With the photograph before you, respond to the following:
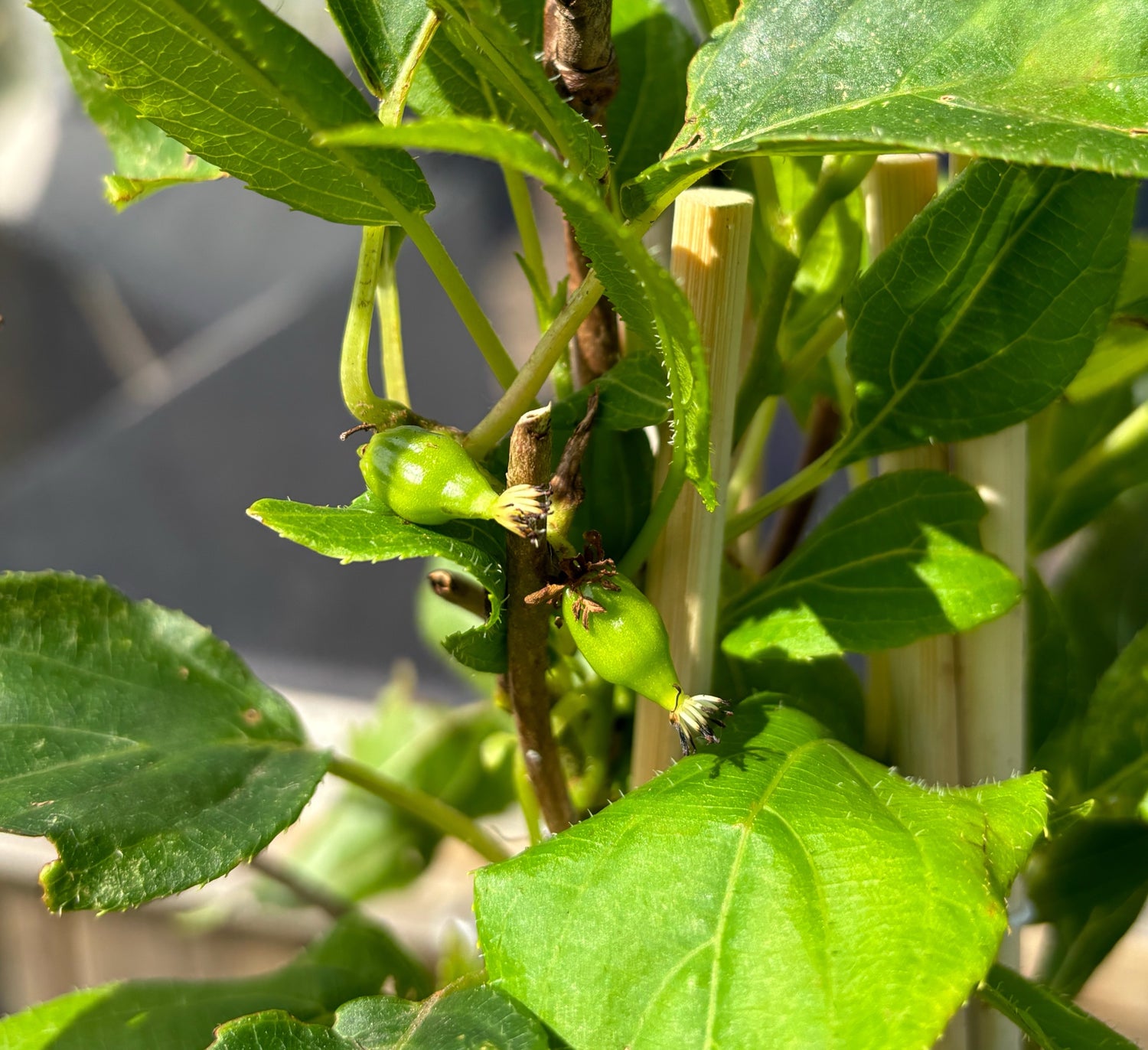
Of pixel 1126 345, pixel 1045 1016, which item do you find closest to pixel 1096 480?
pixel 1126 345

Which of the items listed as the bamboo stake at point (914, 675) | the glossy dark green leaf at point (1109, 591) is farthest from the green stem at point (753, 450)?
the glossy dark green leaf at point (1109, 591)

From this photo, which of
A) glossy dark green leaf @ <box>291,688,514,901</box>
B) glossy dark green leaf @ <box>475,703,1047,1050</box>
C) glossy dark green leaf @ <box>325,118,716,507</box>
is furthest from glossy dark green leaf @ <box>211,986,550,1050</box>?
glossy dark green leaf @ <box>291,688,514,901</box>

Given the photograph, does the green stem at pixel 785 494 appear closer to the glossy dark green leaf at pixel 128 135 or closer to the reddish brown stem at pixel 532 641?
the reddish brown stem at pixel 532 641

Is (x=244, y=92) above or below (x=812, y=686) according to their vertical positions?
above

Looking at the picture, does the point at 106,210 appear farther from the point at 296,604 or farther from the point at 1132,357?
the point at 1132,357

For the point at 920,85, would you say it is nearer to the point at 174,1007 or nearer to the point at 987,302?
the point at 987,302

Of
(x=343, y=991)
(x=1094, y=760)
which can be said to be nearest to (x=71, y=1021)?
(x=343, y=991)
